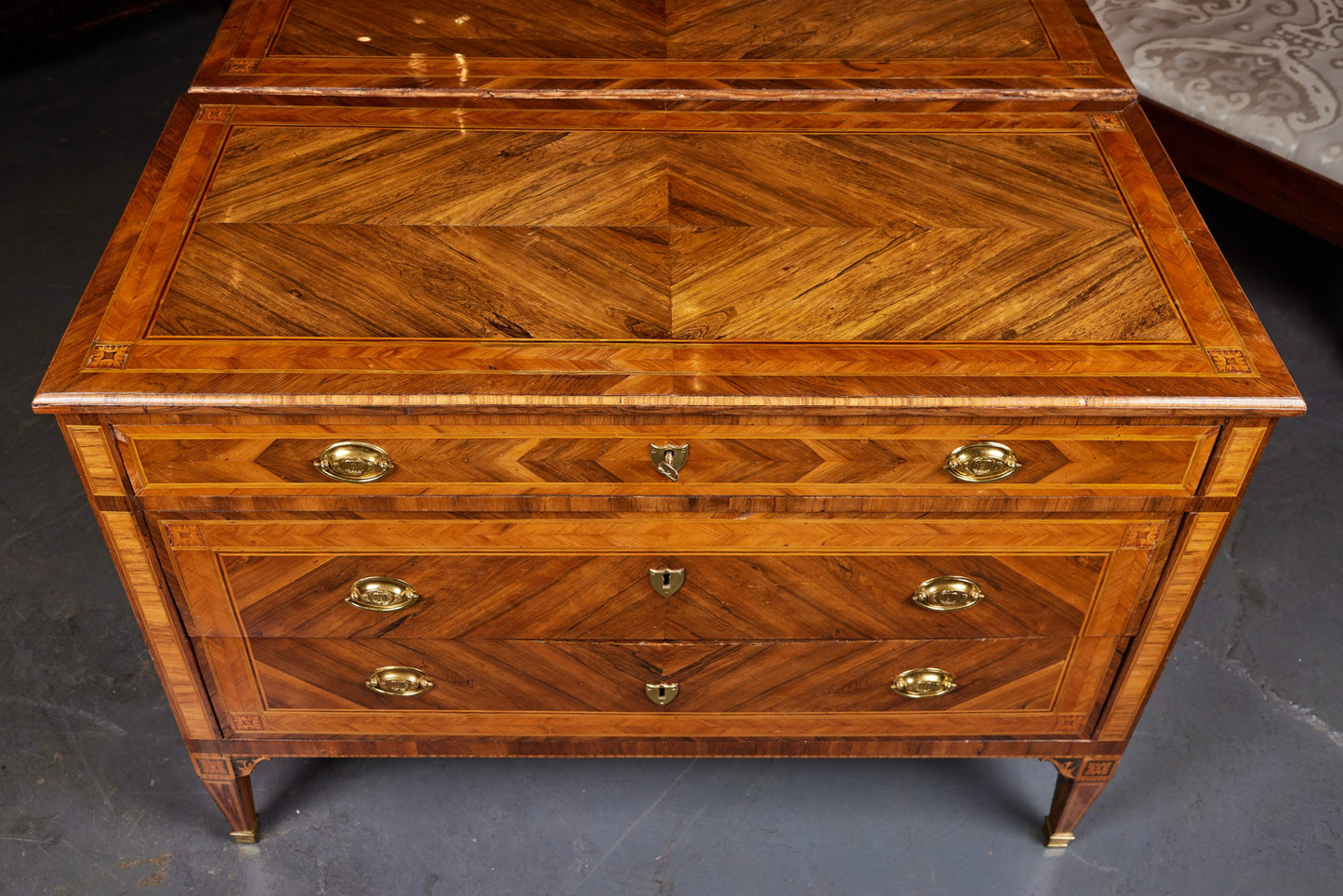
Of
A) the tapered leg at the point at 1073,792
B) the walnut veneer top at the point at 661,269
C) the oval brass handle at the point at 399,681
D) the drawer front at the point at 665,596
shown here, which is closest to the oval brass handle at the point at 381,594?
the drawer front at the point at 665,596

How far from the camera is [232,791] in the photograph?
1.63 m

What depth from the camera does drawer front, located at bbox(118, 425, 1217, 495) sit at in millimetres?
1260

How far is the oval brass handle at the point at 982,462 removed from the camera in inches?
50.4

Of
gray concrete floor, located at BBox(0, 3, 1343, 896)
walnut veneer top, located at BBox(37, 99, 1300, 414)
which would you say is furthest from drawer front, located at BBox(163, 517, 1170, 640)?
gray concrete floor, located at BBox(0, 3, 1343, 896)

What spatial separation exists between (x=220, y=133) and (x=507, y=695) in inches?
32.3

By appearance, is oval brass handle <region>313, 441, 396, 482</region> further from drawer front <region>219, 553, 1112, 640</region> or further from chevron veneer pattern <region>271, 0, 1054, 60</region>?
chevron veneer pattern <region>271, 0, 1054, 60</region>

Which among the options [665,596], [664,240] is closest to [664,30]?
[664,240]

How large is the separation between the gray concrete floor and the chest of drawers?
178 mm

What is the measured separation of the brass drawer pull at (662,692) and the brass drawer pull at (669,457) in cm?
37

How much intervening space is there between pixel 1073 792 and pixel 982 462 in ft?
2.08

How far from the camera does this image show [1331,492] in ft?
7.23

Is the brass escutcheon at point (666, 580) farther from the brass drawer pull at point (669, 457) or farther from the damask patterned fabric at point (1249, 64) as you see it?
the damask patterned fabric at point (1249, 64)

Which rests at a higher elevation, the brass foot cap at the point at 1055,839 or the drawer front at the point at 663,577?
the drawer front at the point at 663,577

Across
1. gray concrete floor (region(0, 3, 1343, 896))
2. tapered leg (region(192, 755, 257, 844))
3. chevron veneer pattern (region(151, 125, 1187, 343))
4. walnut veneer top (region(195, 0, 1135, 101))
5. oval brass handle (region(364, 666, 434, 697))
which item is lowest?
gray concrete floor (region(0, 3, 1343, 896))
